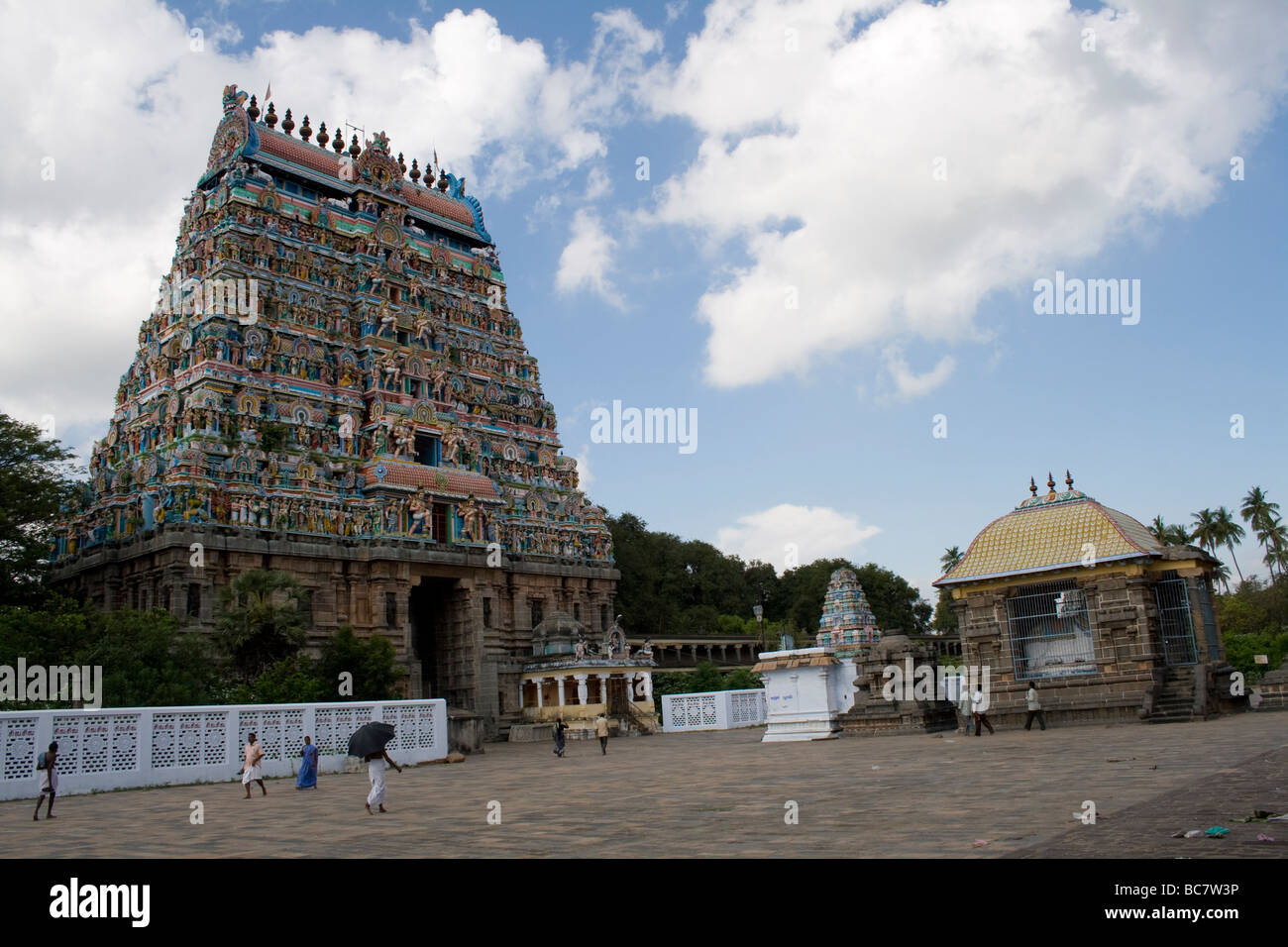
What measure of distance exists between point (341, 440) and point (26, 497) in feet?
39.2

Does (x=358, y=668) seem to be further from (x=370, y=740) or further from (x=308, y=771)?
(x=370, y=740)

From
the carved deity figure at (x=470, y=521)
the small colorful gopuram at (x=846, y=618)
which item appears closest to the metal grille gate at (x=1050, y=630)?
the small colorful gopuram at (x=846, y=618)

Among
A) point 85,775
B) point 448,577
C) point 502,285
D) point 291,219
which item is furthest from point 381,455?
point 85,775

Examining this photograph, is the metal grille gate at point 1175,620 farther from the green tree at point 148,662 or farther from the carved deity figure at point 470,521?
the carved deity figure at point 470,521

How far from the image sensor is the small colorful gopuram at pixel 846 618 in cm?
4209

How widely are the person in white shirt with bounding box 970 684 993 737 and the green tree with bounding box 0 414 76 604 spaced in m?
31.8

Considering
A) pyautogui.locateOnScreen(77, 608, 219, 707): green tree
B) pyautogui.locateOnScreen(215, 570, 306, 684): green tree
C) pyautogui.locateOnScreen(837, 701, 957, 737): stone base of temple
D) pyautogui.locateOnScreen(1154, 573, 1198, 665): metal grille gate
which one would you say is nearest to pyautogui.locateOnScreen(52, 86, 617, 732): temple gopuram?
pyautogui.locateOnScreen(215, 570, 306, 684): green tree

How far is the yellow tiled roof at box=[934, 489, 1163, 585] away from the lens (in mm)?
27188

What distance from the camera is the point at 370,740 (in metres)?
14.5

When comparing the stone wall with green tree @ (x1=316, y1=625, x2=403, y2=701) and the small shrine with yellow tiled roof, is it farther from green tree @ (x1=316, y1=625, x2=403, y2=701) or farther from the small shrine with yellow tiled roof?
green tree @ (x1=316, y1=625, x2=403, y2=701)

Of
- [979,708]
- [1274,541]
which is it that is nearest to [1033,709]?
[979,708]

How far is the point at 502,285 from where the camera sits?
56.5 meters
